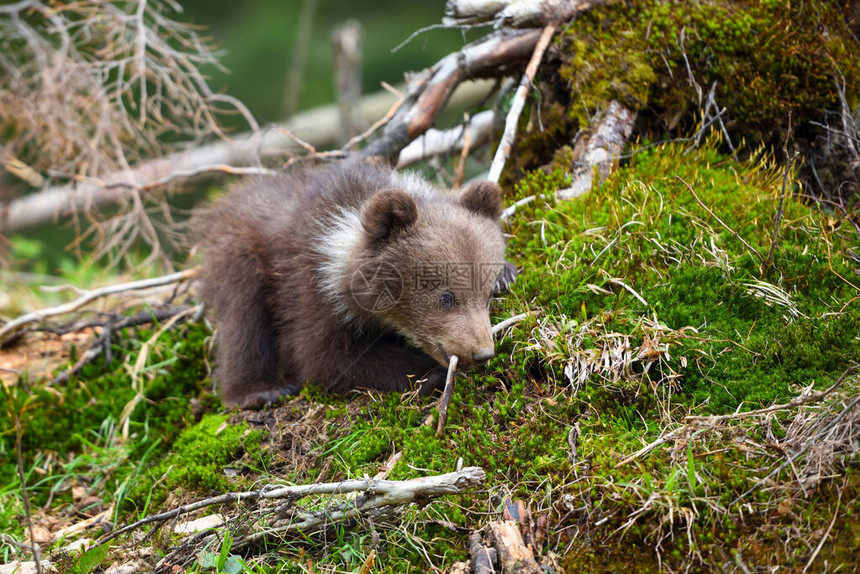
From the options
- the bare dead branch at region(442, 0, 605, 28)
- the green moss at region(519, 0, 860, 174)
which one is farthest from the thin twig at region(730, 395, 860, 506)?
the bare dead branch at region(442, 0, 605, 28)

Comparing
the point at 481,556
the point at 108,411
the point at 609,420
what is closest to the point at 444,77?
the point at 609,420

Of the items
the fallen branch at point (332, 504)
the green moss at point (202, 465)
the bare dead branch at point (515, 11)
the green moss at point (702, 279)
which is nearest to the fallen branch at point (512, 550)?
the fallen branch at point (332, 504)

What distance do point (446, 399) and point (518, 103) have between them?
2.53 meters

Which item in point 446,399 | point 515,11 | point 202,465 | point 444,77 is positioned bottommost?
point 202,465

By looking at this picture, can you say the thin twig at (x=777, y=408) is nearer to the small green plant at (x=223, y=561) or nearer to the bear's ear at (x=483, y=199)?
the bear's ear at (x=483, y=199)

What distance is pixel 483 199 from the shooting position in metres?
4.37

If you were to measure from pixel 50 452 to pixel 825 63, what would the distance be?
6.03m

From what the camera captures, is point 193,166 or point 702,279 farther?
point 193,166

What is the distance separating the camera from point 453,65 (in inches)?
214

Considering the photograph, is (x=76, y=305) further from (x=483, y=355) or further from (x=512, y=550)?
(x=512, y=550)

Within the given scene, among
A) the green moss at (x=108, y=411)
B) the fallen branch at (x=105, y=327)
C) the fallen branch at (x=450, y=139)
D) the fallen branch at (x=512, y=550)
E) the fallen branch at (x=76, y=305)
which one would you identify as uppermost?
the fallen branch at (x=450, y=139)

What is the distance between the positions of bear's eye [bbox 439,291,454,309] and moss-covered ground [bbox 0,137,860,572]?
37 centimetres

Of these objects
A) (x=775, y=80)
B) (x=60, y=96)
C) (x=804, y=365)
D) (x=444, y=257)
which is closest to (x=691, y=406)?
(x=804, y=365)

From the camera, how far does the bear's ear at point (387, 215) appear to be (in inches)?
157
